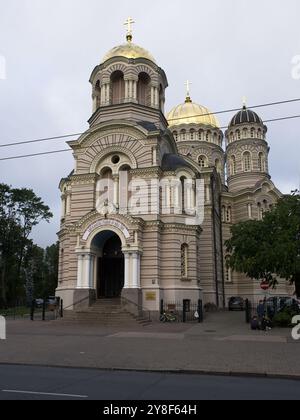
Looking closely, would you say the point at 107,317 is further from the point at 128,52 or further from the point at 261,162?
the point at 261,162

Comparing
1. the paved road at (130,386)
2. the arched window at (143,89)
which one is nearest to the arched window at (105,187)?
the arched window at (143,89)

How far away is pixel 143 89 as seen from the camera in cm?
3556

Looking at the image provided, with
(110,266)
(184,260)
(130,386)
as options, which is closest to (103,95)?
(110,266)

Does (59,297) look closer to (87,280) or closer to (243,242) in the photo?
(87,280)

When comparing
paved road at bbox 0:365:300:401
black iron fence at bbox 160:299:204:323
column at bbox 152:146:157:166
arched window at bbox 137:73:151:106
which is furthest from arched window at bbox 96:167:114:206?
paved road at bbox 0:365:300:401

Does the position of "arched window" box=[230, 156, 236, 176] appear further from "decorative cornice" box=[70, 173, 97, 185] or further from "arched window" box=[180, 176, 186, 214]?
"decorative cornice" box=[70, 173, 97, 185]

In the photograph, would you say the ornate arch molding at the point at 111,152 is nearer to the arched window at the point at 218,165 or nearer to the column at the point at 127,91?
the column at the point at 127,91

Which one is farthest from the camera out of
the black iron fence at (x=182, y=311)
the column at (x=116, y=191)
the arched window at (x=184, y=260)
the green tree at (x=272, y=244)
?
the column at (x=116, y=191)

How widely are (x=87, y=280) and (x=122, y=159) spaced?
8697 millimetres

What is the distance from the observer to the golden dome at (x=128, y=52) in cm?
3472

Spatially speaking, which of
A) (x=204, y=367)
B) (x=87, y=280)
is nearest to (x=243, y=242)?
(x=87, y=280)

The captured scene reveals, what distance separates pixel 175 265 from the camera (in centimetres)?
2948

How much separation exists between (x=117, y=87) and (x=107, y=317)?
60.2 feet

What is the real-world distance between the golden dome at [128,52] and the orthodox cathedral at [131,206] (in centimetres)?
8
